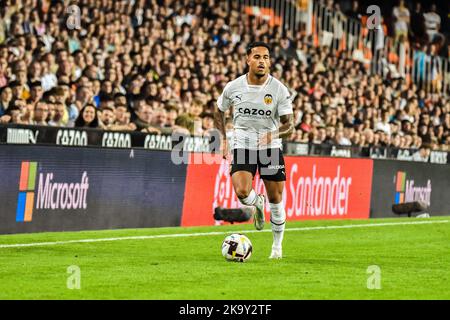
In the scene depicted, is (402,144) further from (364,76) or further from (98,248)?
(98,248)

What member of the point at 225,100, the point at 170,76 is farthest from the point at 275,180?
the point at 170,76

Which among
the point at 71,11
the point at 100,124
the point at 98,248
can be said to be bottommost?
the point at 98,248

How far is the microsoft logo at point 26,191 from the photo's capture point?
653 inches

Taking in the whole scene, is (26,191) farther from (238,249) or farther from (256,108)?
(256,108)

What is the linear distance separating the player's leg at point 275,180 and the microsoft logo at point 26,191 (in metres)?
4.52

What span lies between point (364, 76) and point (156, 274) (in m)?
20.7

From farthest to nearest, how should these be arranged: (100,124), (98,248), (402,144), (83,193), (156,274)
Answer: (402,144)
(100,124)
(83,193)
(98,248)
(156,274)

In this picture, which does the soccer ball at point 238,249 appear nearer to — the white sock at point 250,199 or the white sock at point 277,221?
the white sock at point 277,221

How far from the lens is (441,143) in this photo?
30500 millimetres

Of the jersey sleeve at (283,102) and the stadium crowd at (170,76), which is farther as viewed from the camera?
the stadium crowd at (170,76)

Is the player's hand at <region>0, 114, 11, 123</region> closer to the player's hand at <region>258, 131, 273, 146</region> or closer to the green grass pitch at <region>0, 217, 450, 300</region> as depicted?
the green grass pitch at <region>0, 217, 450, 300</region>

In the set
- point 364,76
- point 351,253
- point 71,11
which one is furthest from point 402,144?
point 351,253

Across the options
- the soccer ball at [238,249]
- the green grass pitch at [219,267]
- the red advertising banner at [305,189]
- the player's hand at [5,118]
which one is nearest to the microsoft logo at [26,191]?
→ the green grass pitch at [219,267]

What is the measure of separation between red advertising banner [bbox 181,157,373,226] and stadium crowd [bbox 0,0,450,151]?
991mm
